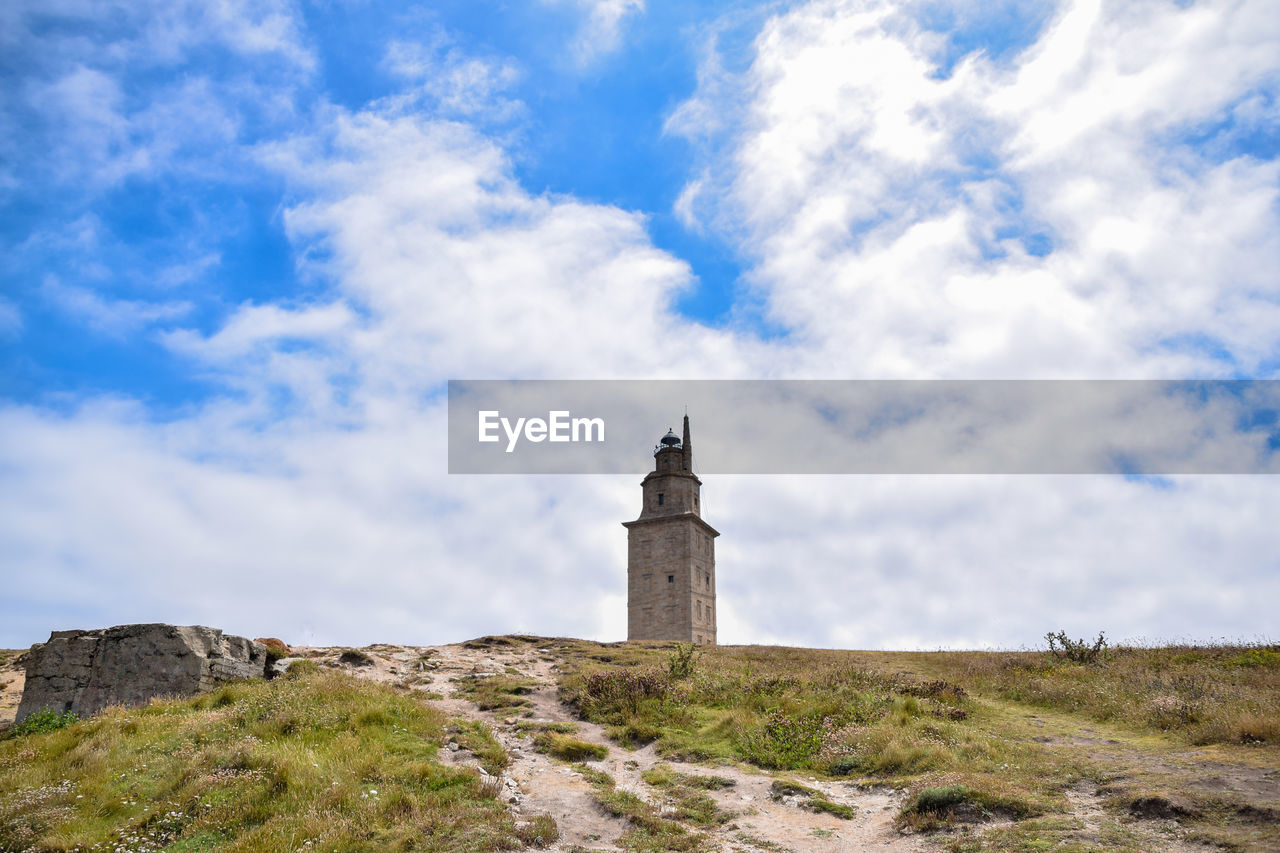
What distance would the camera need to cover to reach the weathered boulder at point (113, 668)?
17.4m

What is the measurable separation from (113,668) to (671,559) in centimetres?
3628

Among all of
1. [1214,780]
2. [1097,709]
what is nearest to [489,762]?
[1214,780]

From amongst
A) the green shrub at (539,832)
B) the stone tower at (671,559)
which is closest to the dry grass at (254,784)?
the green shrub at (539,832)

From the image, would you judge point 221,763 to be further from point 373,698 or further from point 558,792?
point 558,792

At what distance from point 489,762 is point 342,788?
294cm

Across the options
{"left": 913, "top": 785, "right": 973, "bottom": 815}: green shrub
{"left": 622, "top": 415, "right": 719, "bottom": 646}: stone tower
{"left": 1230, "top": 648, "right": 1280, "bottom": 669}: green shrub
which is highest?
{"left": 622, "top": 415, "right": 719, "bottom": 646}: stone tower

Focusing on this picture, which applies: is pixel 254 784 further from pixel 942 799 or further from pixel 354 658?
pixel 354 658

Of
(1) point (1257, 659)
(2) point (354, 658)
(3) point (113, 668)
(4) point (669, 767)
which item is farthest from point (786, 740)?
(1) point (1257, 659)

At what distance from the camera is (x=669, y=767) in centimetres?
1395

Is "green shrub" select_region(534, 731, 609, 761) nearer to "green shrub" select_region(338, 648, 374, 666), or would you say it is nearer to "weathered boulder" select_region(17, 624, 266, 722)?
"weathered boulder" select_region(17, 624, 266, 722)

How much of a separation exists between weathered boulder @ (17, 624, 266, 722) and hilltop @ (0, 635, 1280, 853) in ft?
3.51

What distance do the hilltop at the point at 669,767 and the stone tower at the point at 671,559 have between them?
93.5ft

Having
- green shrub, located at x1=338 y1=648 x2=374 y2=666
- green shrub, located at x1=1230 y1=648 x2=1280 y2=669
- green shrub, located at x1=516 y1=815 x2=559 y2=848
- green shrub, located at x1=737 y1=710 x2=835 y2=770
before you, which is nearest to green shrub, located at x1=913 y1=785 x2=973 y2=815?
green shrub, located at x1=737 y1=710 x2=835 y2=770

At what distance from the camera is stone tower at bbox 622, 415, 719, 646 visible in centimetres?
4944
